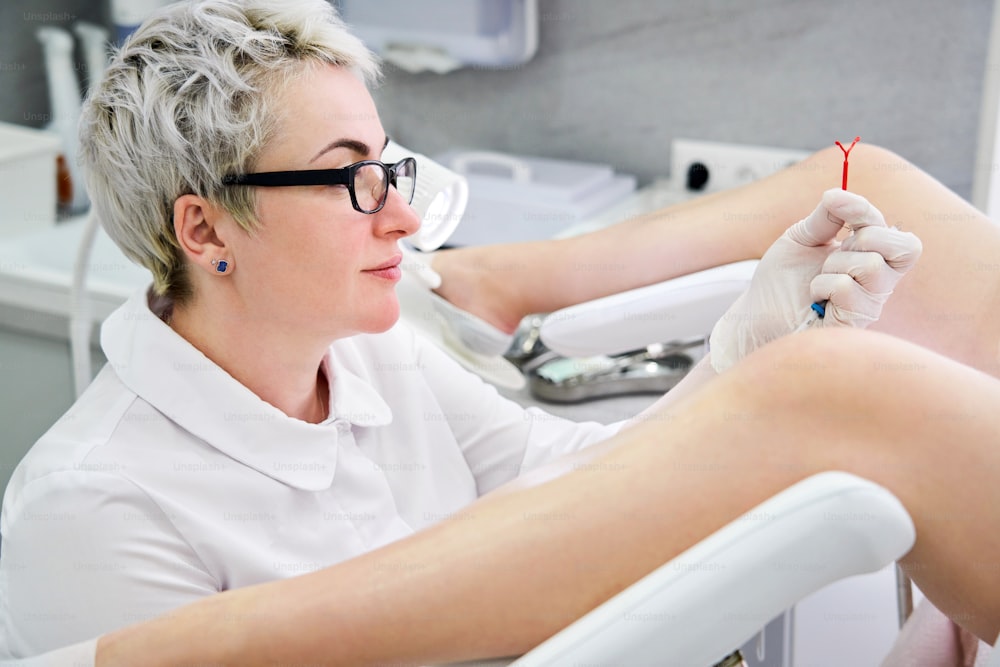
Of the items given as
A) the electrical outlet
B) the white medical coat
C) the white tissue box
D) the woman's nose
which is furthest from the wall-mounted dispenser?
the woman's nose

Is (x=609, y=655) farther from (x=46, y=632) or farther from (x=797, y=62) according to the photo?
(x=797, y=62)

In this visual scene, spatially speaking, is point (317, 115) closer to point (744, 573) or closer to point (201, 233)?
point (201, 233)

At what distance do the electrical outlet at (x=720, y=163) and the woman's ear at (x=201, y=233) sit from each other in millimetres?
1435

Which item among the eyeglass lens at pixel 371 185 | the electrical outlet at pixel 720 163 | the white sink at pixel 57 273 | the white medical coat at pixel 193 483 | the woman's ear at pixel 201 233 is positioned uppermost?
the eyeglass lens at pixel 371 185

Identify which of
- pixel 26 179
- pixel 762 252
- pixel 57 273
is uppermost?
pixel 762 252

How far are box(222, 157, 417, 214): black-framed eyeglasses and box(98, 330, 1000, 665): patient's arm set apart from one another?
40cm

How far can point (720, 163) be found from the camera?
2.28m

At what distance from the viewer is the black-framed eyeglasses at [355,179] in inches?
41.1

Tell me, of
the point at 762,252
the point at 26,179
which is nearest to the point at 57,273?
the point at 26,179

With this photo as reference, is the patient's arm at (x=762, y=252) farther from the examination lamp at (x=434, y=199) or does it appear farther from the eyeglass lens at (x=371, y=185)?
the eyeglass lens at (x=371, y=185)

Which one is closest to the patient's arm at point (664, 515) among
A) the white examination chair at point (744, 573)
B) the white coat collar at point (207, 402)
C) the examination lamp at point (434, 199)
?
the white examination chair at point (744, 573)

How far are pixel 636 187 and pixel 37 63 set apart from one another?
1461mm

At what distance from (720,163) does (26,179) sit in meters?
1.54

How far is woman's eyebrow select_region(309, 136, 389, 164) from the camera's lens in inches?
41.6
